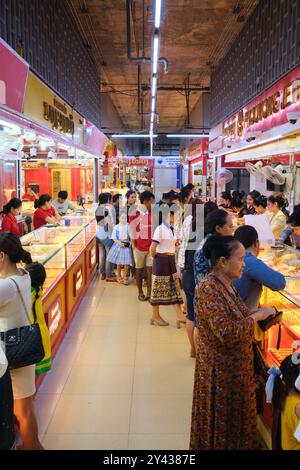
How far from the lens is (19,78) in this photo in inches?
213

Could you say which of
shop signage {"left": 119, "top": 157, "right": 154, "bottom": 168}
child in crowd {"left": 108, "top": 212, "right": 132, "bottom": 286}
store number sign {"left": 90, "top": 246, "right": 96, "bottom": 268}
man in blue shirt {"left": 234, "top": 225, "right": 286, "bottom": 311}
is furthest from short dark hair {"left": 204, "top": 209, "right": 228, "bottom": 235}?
shop signage {"left": 119, "top": 157, "right": 154, "bottom": 168}

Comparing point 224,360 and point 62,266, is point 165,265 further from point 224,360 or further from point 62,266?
point 224,360

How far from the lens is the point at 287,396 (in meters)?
2.37

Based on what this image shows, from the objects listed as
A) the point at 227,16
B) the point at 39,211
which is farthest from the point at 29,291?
the point at 227,16

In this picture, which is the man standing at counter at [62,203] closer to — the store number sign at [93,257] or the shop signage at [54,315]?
the store number sign at [93,257]

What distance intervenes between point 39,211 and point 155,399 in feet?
15.0

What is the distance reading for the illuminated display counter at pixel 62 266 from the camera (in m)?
4.57

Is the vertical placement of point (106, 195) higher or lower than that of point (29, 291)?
higher

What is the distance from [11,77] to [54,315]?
2779 millimetres

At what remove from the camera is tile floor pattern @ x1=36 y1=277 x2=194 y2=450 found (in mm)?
3211

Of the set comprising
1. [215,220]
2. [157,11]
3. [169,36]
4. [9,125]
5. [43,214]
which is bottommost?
[43,214]

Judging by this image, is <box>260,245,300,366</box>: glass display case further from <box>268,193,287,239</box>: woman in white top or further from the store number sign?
the store number sign

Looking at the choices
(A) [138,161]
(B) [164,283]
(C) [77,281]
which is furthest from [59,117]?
(A) [138,161]
